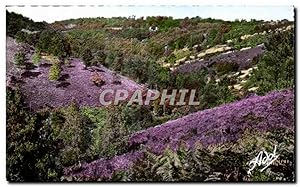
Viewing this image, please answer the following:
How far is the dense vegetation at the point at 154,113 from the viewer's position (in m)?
7.43

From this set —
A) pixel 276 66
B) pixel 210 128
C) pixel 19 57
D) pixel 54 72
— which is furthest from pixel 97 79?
pixel 276 66

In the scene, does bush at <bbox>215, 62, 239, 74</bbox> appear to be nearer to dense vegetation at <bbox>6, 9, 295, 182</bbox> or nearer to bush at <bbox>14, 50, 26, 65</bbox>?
dense vegetation at <bbox>6, 9, 295, 182</bbox>

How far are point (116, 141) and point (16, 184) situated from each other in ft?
3.12

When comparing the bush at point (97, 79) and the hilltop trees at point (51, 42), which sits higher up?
the hilltop trees at point (51, 42)

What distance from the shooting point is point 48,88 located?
7.57m

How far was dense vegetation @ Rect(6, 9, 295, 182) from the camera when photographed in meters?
7.43

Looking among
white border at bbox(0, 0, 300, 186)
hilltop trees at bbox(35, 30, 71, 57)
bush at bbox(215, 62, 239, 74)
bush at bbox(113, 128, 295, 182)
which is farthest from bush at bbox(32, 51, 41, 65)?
bush at bbox(215, 62, 239, 74)

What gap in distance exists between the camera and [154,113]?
752 centimetres

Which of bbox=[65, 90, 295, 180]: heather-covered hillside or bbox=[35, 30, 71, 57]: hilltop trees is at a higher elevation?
bbox=[35, 30, 71, 57]: hilltop trees

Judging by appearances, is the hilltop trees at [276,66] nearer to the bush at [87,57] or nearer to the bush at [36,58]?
the bush at [87,57]

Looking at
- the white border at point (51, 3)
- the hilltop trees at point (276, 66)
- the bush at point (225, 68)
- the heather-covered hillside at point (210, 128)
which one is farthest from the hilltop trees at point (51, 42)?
the hilltop trees at point (276, 66)

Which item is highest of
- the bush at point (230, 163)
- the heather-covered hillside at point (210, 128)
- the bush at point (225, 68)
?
the bush at point (225, 68)
